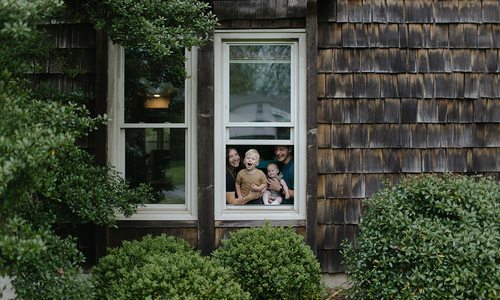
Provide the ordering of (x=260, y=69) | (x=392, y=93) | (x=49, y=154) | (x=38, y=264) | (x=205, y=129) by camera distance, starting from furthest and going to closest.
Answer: (x=260, y=69), (x=392, y=93), (x=205, y=129), (x=38, y=264), (x=49, y=154)

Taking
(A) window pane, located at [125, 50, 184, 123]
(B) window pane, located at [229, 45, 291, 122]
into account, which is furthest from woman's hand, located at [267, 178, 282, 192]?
(A) window pane, located at [125, 50, 184, 123]

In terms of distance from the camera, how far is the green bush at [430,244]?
12.3 ft

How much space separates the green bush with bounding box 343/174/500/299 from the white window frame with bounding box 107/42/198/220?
5.44 ft

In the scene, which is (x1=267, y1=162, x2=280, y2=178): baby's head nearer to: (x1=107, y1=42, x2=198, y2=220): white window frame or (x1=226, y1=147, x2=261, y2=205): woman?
(x1=226, y1=147, x2=261, y2=205): woman

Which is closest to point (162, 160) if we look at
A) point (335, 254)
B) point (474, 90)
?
point (335, 254)

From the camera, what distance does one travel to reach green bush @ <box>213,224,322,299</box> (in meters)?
4.21

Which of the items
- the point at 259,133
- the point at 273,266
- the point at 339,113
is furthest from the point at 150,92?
the point at 273,266

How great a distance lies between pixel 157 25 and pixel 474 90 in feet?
10.1

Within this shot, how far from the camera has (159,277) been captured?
11.8ft

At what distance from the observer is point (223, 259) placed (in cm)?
440

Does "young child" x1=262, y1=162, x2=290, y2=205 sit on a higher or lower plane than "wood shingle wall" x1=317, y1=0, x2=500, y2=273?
lower

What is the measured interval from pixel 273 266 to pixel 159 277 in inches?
40.8

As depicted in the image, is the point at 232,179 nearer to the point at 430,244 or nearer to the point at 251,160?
the point at 251,160

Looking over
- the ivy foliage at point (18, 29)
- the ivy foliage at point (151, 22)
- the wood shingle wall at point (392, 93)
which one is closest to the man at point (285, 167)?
the wood shingle wall at point (392, 93)
